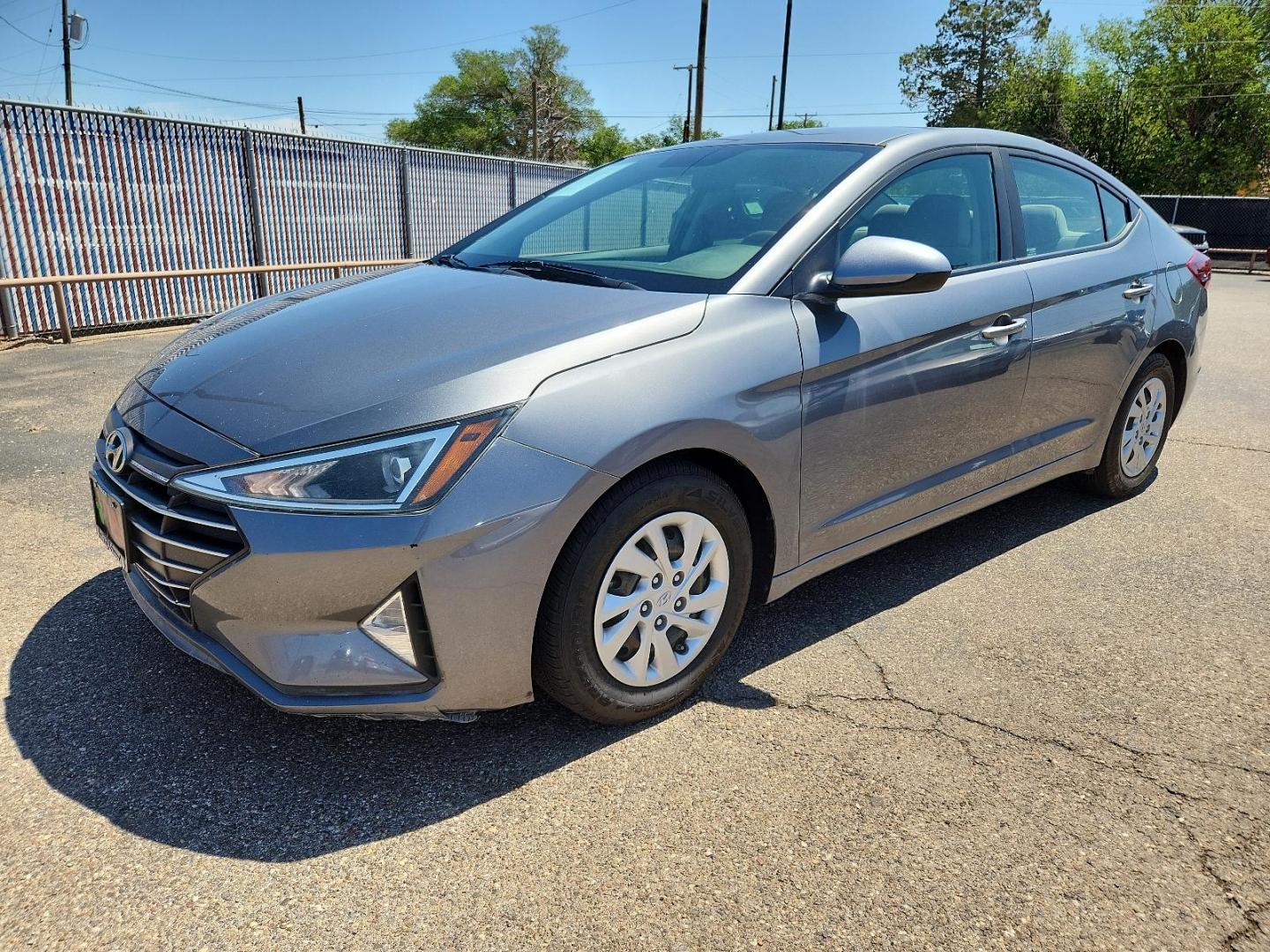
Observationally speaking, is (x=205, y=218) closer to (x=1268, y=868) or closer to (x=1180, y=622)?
(x=1180, y=622)

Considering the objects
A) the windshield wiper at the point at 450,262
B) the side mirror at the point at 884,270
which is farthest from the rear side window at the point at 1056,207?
the windshield wiper at the point at 450,262

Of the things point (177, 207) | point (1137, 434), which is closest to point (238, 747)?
point (1137, 434)

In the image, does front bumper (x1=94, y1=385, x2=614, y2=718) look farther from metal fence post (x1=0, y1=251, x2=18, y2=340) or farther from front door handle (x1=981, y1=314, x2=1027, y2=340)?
metal fence post (x1=0, y1=251, x2=18, y2=340)

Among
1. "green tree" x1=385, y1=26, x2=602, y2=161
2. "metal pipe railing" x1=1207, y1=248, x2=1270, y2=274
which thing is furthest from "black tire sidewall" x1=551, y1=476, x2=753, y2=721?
"green tree" x1=385, y1=26, x2=602, y2=161

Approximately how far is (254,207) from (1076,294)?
11243mm

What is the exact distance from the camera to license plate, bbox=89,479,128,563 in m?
2.39

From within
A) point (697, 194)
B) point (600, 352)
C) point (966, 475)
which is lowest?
point (966, 475)

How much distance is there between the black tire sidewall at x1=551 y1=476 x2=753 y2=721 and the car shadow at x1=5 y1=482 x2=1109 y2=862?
0.46 ft

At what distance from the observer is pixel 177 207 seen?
11070 mm

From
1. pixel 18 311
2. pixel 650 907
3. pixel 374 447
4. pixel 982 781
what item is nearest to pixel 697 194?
pixel 374 447

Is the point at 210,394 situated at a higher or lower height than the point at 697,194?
lower

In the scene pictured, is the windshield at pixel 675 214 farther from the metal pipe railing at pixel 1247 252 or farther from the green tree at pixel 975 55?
the green tree at pixel 975 55

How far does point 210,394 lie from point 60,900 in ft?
3.92

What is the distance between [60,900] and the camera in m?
1.88
